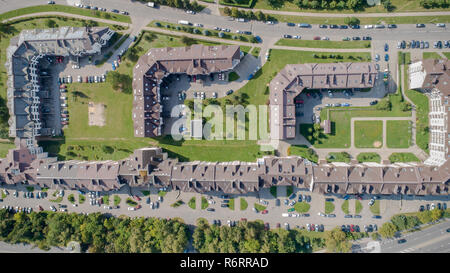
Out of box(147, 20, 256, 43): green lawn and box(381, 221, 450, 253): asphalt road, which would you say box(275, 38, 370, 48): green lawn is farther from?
box(381, 221, 450, 253): asphalt road

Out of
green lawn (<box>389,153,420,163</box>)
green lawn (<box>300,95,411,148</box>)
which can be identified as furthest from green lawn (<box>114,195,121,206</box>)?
green lawn (<box>389,153,420,163</box>)

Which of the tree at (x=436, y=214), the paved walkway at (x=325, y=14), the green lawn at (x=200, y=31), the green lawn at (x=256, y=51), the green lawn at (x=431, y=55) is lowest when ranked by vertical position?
the tree at (x=436, y=214)

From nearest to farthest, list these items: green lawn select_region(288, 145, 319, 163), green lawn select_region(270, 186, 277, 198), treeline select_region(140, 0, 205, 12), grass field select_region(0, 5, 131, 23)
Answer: treeline select_region(140, 0, 205, 12)
green lawn select_region(288, 145, 319, 163)
green lawn select_region(270, 186, 277, 198)
grass field select_region(0, 5, 131, 23)

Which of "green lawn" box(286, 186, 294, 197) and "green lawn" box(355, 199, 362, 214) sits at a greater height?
"green lawn" box(286, 186, 294, 197)

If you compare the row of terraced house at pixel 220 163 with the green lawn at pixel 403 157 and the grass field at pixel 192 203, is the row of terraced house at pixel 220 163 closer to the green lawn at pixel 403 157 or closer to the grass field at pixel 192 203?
the green lawn at pixel 403 157

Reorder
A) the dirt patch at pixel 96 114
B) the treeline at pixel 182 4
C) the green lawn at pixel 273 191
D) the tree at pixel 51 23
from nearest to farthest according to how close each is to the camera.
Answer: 1. the treeline at pixel 182 4
2. the green lawn at pixel 273 191
3. the tree at pixel 51 23
4. the dirt patch at pixel 96 114

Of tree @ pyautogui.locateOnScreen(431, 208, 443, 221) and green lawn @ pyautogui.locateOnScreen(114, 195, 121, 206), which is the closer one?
tree @ pyautogui.locateOnScreen(431, 208, 443, 221)

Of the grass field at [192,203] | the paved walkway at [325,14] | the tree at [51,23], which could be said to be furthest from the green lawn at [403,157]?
the tree at [51,23]
